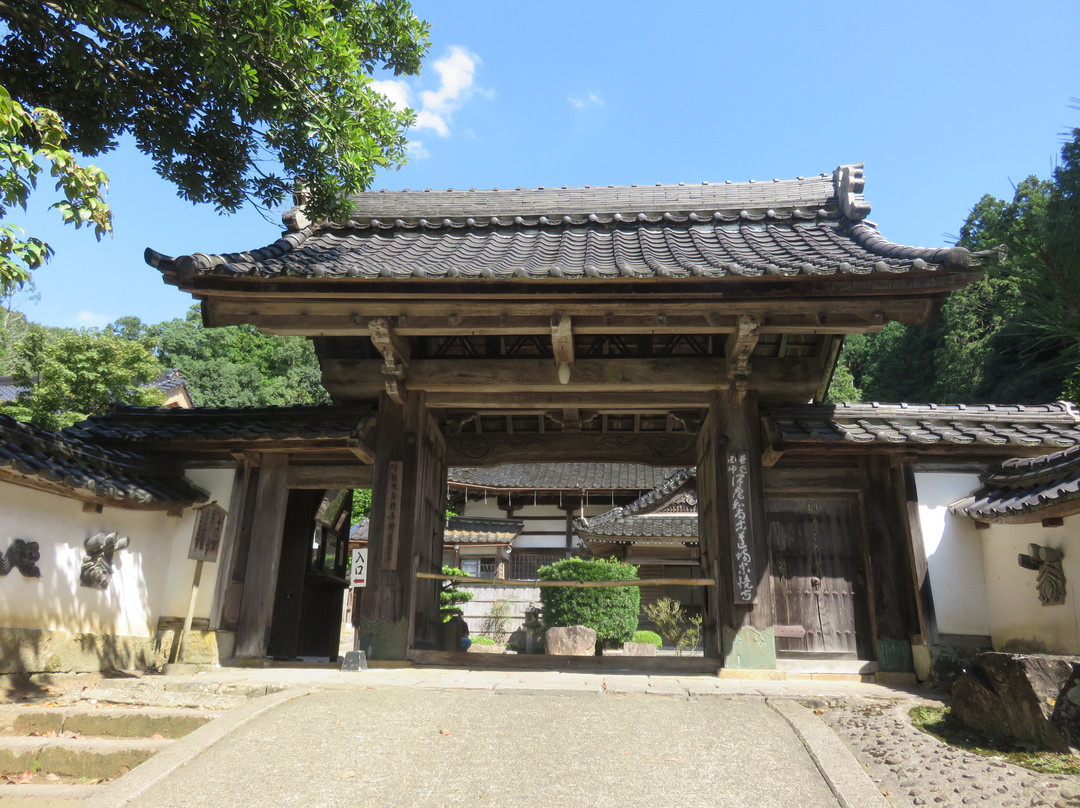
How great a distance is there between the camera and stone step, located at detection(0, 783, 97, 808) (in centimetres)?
367

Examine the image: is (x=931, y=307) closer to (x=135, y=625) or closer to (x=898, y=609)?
(x=898, y=609)

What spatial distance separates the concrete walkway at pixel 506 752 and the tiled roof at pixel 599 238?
11.3ft

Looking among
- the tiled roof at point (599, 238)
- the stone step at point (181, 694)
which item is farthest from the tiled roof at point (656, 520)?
the stone step at point (181, 694)

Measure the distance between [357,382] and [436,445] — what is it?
1.35 meters

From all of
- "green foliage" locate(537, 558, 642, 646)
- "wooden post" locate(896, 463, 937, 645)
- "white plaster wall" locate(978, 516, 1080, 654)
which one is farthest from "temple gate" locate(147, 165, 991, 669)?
"green foliage" locate(537, 558, 642, 646)

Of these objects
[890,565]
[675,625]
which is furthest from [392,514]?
[675,625]

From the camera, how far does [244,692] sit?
18.6 ft

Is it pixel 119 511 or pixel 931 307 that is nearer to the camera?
pixel 931 307

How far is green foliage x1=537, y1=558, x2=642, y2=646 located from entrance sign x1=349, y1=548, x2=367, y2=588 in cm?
982

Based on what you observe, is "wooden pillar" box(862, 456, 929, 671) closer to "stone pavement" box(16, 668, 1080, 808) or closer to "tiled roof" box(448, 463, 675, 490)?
"stone pavement" box(16, 668, 1080, 808)

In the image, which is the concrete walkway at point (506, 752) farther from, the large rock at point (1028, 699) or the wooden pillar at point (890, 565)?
the wooden pillar at point (890, 565)

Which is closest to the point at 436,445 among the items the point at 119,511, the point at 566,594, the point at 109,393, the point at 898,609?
the point at 119,511

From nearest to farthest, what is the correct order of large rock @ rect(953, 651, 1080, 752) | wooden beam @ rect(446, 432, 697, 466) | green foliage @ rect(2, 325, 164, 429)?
large rock @ rect(953, 651, 1080, 752) → wooden beam @ rect(446, 432, 697, 466) → green foliage @ rect(2, 325, 164, 429)

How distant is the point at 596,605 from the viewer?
55.6 ft
